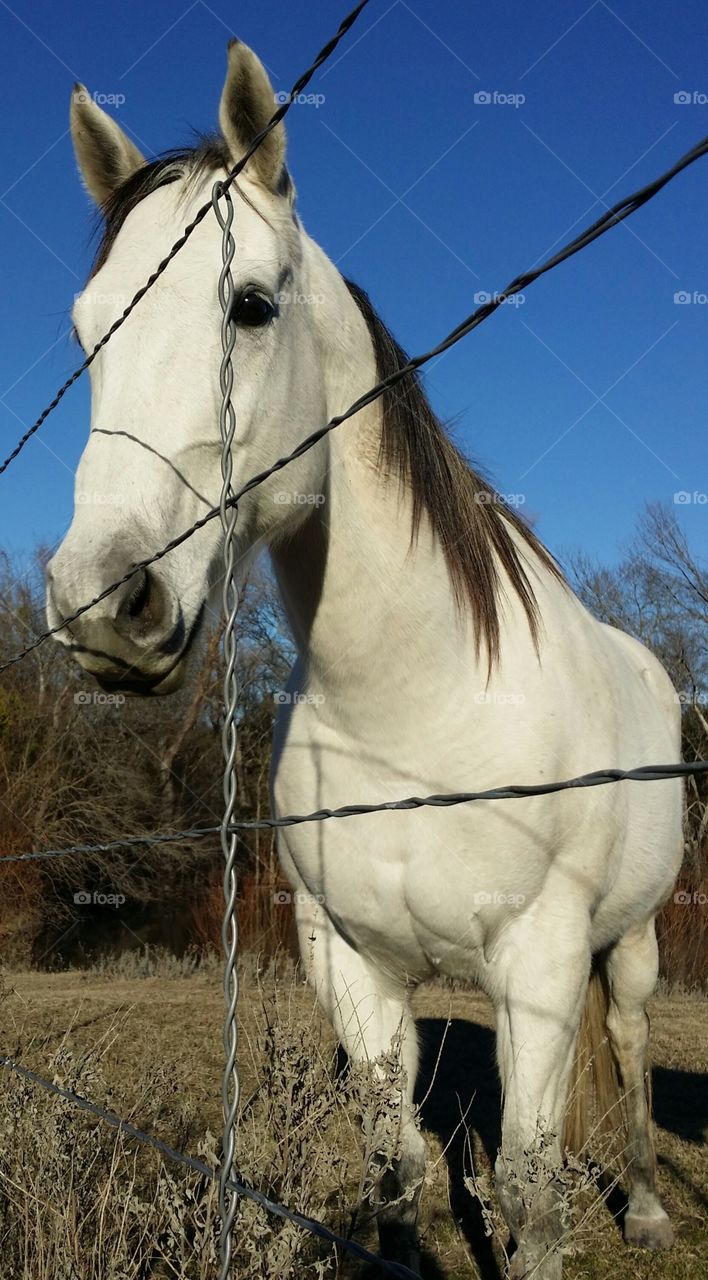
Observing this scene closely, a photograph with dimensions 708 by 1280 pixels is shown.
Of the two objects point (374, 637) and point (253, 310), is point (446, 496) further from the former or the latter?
point (253, 310)

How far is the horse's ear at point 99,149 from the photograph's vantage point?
2.30m

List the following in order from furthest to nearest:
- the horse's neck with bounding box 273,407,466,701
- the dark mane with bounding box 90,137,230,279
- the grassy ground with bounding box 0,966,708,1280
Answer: the horse's neck with bounding box 273,407,466,701 → the dark mane with bounding box 90,137,230,279 → the grassy ground with bounding box 0,966,708,1280

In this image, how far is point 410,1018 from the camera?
259cm

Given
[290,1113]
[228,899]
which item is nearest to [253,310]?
[228,899]

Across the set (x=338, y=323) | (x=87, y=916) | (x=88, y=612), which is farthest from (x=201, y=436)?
(x=87, y=916)

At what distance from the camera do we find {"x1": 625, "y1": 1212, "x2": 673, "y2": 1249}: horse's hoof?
3225 millimetres

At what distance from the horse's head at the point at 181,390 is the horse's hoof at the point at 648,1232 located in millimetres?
2853

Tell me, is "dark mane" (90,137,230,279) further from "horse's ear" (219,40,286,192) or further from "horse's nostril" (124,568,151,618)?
"horse's nostril" (124,568,151,618)

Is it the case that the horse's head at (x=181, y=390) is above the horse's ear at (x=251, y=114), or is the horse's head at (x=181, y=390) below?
below

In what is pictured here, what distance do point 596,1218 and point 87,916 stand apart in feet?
48.3

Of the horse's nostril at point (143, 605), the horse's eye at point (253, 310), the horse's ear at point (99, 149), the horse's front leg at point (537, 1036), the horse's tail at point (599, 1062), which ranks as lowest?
the horse's tail at point (599, 1062)

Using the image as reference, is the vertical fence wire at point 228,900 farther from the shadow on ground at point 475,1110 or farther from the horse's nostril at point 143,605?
the shadow on ground at point 475,1110

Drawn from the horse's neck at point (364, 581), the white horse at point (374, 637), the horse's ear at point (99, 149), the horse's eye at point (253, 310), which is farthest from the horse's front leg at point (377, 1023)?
the horse's ear at point (99, 149)

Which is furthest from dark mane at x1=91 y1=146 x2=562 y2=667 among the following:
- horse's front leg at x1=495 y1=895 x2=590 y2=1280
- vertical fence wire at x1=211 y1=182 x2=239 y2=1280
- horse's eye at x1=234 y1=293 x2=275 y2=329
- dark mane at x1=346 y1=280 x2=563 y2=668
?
vertical fence wire at x1=211 y1=182 x2=239 y2=1280
